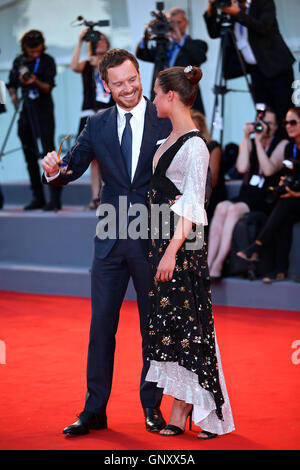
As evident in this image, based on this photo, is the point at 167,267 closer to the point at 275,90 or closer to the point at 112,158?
the point at 112,158

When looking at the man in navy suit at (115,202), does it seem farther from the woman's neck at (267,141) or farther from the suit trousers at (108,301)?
the woman's neck at (267,141)

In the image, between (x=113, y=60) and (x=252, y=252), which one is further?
(x=252, y=252)

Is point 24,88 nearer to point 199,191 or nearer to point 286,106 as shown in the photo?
point 286,106

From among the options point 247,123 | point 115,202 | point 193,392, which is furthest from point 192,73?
point 247,123

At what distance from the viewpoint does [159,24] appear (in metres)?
6.09

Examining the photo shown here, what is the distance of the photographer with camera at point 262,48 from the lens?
5984 mm

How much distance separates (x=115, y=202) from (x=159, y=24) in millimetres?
3474

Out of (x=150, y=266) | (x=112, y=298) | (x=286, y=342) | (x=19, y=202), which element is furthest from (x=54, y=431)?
(x=19, y=202)

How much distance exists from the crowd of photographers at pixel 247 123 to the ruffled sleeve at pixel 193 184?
2662mm

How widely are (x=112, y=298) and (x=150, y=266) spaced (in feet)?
0.73

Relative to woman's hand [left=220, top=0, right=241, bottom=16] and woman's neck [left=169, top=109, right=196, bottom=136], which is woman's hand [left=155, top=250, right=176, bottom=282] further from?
woman's hand [left=220, top=0, right=241, bottom=16]

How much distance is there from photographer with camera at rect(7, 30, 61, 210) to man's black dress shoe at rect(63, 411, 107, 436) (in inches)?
155

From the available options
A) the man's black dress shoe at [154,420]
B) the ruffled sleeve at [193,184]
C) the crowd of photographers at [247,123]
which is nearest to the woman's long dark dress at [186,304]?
the ruffled sleeve at [193,184]

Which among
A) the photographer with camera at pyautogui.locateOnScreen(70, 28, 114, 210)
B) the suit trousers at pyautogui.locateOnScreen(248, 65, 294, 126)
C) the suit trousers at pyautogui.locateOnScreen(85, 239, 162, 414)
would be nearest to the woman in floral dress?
the suit trousers at pyautogui.locateOnScreen(85, 239, 162, 414)
